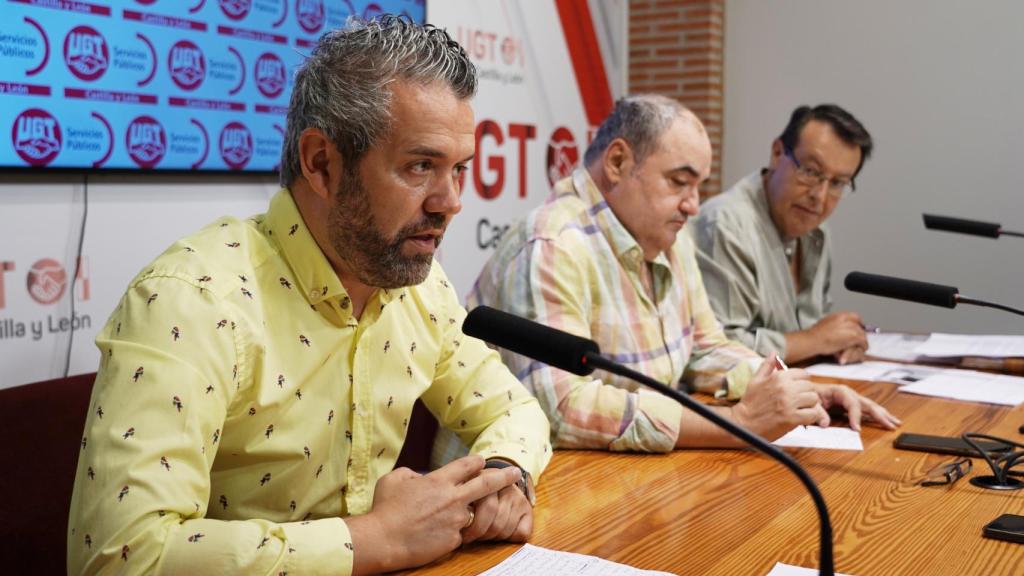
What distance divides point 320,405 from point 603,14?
4039 millimetres

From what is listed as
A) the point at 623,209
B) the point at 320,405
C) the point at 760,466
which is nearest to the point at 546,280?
the point at 623,209

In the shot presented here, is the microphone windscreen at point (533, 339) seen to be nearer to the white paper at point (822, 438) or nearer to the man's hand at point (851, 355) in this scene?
the white paper at point (822, 438)

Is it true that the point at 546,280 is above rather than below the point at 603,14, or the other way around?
below

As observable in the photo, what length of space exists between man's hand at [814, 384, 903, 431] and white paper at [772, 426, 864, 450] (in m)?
0.04

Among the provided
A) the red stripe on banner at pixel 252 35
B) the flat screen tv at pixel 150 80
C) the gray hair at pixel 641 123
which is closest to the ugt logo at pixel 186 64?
the flat screen tv at pixel 150 80

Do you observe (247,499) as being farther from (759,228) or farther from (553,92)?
(553,92)

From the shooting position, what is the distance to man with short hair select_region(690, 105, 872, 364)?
9.34 ft

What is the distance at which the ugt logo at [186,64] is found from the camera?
2643 mm

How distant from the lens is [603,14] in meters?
5.05

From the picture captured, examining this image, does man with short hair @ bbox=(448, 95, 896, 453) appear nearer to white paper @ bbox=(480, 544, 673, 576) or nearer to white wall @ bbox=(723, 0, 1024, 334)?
white paper @ bbox=(480, 544, 673, 576)

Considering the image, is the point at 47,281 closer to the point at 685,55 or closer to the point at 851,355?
the point at 851,355

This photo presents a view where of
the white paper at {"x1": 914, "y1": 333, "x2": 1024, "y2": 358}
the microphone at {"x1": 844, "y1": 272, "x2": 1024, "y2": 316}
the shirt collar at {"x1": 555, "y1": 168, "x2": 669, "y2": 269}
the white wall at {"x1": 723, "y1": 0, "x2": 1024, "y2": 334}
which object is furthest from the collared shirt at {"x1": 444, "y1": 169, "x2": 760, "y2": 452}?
the white wall at {"x1": 723, "y1": 0, "x2": 1024, "y2": 334}

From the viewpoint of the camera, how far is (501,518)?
1339 mm

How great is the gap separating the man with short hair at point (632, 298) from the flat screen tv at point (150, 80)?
2.38ft
